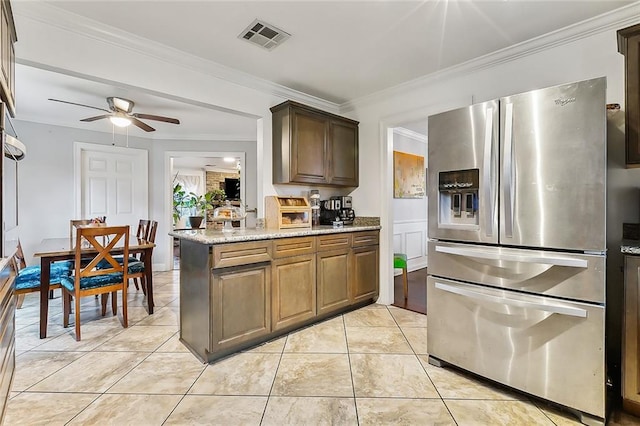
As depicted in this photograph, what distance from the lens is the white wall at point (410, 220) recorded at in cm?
498

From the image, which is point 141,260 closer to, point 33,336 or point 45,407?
point 33,336

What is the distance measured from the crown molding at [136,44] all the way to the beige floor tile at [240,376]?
8.20 feet

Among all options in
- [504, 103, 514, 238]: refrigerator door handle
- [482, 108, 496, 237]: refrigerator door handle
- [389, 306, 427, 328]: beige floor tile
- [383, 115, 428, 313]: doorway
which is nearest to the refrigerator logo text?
[504, 103, 514, 238]: refrigerator door handle

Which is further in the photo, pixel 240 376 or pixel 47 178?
pixel 47 178

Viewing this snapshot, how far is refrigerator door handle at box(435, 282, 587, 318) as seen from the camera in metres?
1.59

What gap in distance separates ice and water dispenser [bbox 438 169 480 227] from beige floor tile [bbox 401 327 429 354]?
1.08 metres

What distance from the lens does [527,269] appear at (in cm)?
174

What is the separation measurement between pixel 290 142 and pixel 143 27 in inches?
59.0

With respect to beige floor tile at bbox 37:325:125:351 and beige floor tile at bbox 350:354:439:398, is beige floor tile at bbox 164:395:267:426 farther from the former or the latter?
beige floor tile at bbox 37:325:125:351

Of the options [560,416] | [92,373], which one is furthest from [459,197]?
[92,373]

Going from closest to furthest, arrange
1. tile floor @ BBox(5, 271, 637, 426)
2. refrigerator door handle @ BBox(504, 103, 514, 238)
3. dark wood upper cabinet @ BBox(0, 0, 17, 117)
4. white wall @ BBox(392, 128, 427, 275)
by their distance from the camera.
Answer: dark wood upper cabinet @ BBox(0, 0, 17, 117)
tile floor @ BBox(5, 271, 637, 426)
refrigerator door handle @ BBox(504, 103, 514, 238)
white wall @ BBox(392, 128, 427, 275)

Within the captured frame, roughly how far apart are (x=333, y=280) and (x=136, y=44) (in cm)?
264

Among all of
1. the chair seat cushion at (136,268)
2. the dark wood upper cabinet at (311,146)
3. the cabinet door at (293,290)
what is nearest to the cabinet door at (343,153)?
the dark wood upper cabinet at (311,146)

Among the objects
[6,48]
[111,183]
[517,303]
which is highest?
[6,48]
